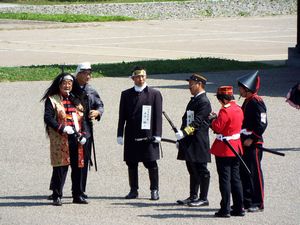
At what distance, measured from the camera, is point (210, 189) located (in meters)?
12.5

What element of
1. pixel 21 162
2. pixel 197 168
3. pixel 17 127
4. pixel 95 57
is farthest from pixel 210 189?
pixel 95 57

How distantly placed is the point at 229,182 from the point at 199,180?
0.74 metres

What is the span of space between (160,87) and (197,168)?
10.2 m

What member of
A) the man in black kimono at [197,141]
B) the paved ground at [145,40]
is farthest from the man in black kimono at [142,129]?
the paved ground at [145,40]

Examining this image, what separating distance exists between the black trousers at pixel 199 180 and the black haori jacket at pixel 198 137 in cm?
10

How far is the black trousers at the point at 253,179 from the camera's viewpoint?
1130cm

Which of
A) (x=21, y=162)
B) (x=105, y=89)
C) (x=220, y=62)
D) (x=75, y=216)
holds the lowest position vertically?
(x=75, y=216)

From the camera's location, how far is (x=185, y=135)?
11453mm

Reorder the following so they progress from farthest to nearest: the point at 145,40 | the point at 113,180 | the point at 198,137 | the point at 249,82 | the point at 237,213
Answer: the point at 145,40
the point at 113,180
the point at 198,137
the point at 249,82
the point at 237,213

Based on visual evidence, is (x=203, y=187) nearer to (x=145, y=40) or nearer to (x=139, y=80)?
(x=139, y=80)

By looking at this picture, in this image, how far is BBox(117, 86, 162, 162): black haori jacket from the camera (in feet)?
39.3

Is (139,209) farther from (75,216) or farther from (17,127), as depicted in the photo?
(17,127)

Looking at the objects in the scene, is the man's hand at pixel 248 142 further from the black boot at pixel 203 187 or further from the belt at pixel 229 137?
the black boot at pixel 203 187

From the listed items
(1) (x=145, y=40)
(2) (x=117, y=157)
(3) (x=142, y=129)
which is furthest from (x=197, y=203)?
(1) (x=145, y=40)
